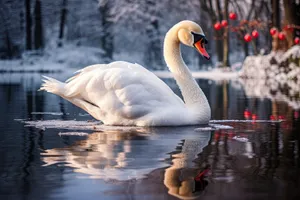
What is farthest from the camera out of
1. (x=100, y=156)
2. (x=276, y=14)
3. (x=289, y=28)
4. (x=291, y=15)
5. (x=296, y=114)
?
(x=276, y=14)

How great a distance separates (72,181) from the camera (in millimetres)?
4500

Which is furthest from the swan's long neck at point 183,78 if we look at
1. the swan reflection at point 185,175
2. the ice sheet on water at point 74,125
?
the swan reflection at point 185,175

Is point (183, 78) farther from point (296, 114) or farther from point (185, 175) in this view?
point (185, 175)

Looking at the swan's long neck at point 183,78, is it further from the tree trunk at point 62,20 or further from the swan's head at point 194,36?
the tree trunk at point 62,20

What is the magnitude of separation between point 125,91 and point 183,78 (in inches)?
39.3

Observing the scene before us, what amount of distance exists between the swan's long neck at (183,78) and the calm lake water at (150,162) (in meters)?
0.47

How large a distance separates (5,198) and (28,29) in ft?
148

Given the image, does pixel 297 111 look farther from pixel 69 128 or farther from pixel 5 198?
pixel 5 198

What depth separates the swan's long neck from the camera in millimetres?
8500

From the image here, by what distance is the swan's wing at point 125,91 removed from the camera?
8086 mm

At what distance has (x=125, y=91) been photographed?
8.12 m

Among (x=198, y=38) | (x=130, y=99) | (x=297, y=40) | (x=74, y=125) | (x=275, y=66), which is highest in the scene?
(x=297, y=40)

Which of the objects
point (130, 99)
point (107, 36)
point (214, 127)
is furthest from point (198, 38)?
point (107, 36)

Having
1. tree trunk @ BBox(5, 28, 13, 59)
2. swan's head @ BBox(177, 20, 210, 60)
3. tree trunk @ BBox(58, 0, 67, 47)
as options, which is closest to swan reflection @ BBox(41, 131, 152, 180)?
swan's head @ BBox(177, 20, 210, 60)
